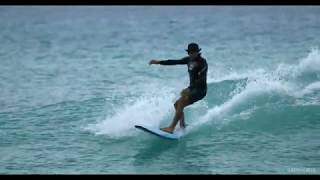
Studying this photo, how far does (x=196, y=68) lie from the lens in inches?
473

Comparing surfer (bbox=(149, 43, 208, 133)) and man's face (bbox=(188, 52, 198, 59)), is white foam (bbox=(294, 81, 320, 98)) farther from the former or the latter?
man's face (bbox=(188, 52, 198, 59))

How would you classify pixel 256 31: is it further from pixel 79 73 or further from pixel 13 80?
pixel 13 80

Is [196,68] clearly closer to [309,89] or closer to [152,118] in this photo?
[152,118]

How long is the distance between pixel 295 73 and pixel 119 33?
32.9m

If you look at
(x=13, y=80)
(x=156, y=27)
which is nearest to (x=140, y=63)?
(x=13, y=80)

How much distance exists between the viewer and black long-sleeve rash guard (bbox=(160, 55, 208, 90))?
12.0 metres

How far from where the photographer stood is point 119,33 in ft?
162

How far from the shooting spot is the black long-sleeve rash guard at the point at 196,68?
39.4ft

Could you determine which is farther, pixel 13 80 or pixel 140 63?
pixel 140 63

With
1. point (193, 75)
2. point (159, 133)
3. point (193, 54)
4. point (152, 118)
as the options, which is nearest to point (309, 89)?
point (152, 118)

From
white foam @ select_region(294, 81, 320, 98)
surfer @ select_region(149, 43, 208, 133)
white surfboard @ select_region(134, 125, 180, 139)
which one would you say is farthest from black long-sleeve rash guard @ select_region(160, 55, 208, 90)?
white foam @ select_region(294, 81, 320, 98)
